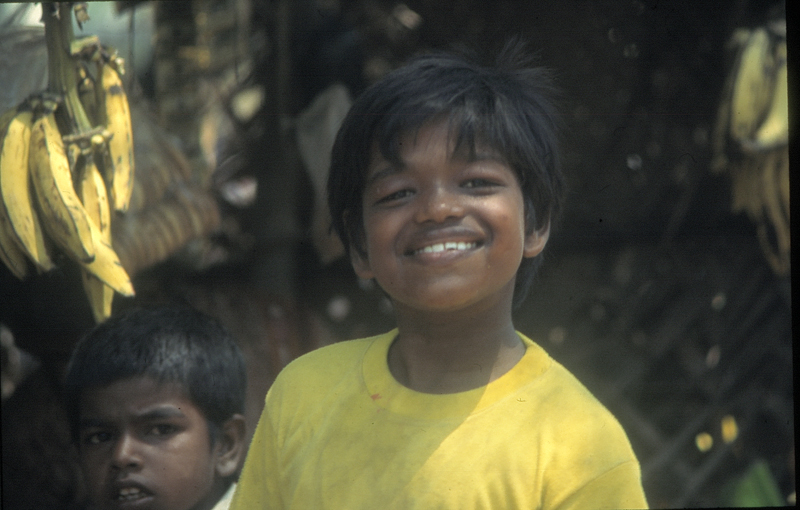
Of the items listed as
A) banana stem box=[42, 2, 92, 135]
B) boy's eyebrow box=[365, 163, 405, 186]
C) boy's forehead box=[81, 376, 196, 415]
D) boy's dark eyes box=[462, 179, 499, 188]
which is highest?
banana stem box=[42, 2, 92, 135]

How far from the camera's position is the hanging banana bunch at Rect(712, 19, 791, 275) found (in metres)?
1.89

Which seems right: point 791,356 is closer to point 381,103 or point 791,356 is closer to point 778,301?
point 778,301

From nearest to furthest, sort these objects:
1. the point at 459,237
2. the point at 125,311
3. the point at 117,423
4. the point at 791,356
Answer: the point at 459,237, the point at 117,423, the point at 125,311, the point at 791,356

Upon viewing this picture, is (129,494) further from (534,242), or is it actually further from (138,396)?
(534,242)

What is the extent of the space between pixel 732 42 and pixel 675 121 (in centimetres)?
22

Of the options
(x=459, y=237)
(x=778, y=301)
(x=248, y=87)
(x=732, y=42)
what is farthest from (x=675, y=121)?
(x=248, y=87)

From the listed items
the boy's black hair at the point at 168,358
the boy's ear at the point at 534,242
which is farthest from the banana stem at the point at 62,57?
the boy's ear at the point at 534,242

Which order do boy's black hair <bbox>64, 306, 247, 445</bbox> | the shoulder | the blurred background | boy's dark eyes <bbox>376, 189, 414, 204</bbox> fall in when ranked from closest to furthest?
1. boy's dark eyes <bbox>376, 189, 414, 204</bbox>
2. the shoulder
3. boy's black hair <bbox>64, 306, 247, 445</bbox>
4. the blurred background

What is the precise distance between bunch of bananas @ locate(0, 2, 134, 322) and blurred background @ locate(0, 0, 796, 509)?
0.04 m

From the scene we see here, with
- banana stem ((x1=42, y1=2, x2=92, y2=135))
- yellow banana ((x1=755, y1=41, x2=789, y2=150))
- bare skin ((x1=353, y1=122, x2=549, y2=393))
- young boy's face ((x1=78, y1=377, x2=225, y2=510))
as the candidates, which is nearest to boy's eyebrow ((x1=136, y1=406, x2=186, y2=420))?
young boy's face ((x1=78, y1=377, x2=225, y2=510))

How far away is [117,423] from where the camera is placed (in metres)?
1.69

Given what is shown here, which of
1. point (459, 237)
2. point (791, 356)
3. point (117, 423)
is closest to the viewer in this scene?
point (459, 237)

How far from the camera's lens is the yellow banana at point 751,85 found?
74.4 inches

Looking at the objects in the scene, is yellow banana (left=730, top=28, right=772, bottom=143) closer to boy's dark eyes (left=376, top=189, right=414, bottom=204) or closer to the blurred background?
the blurred background
